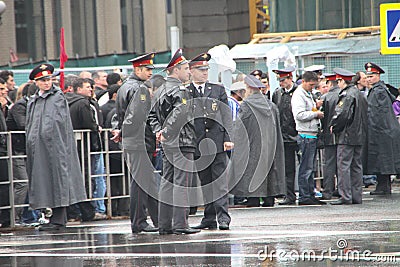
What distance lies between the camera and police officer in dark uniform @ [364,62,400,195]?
1970 cm

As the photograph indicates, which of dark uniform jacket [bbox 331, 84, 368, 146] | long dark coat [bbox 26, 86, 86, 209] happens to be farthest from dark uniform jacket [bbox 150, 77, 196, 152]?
dark uniform jacket [bbox 331, 84, 368, 146]

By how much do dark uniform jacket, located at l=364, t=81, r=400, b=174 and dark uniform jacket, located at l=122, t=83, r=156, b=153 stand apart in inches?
244

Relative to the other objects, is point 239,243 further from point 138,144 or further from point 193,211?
point 193,211

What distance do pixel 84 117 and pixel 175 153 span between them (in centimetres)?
330

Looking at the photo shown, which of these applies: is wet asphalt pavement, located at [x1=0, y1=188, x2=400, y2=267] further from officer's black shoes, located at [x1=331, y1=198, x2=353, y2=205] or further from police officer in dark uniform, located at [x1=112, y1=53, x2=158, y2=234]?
officer's black shoes, located at [x1=331, y1=198, x2=353, y2=205]

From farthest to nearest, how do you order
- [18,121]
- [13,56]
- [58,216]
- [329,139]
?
[13,56] → [329,139] → [18,121] → [58,216]

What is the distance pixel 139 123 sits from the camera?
569 inches

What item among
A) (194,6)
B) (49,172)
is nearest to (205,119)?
(49,172)

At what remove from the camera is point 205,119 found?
1441 centimetres

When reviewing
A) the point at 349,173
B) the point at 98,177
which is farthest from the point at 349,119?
Result: the point at 98,177

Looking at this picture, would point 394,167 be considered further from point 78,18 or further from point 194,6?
point 194,6

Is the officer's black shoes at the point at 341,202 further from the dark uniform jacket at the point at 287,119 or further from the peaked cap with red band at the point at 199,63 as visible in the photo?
the peaked cap with red band at the point at 199,63

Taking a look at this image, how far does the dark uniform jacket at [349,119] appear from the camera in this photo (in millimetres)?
17922

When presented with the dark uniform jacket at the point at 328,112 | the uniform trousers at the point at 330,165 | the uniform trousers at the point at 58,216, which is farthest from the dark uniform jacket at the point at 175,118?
the uniform trousers at the point at 330,165
